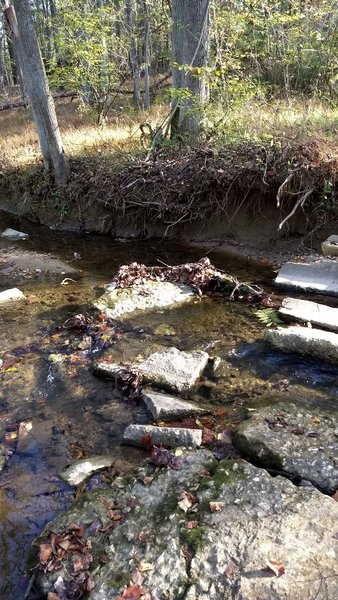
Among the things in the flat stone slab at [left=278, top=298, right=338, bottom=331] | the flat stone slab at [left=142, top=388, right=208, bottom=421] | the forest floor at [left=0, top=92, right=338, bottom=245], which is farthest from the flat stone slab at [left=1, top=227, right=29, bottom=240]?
the flat stone slab at [left=142, top=388, right=208, bottom=421]

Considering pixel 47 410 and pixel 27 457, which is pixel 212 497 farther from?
pixel 47 410

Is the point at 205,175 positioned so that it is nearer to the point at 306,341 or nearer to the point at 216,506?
the point at 306,341

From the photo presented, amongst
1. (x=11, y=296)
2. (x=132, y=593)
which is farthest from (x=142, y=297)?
(x=132, y=593)

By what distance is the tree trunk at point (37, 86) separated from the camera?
8.92 meters

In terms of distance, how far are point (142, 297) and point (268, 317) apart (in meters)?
1.72

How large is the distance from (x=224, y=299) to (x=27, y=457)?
3.48 meters

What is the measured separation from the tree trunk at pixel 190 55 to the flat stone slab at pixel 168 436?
21.9 feet

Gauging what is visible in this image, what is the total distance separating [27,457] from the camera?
3.72 meters

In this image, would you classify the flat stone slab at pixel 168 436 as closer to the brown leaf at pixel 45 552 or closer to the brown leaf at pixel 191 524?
the brown leaf at pixel 191 524

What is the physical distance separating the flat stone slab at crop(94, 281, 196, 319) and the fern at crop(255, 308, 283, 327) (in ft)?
3.49

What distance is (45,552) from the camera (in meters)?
2.72

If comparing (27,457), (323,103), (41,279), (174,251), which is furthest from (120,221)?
(27,457)

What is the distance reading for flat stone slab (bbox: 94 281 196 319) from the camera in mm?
5965

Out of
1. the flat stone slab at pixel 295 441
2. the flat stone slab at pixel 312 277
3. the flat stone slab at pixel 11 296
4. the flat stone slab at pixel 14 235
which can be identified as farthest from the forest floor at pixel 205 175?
the flat stone slab at pixel 295 441
